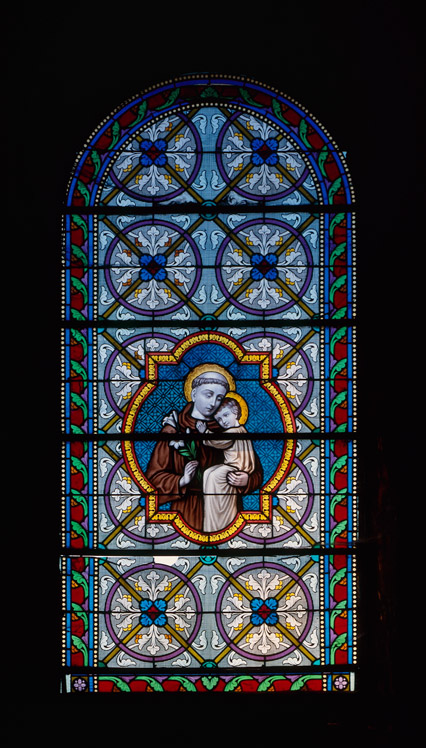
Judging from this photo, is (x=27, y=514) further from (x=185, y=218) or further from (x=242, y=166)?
(x=242, y=166)

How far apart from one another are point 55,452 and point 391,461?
1.64 m

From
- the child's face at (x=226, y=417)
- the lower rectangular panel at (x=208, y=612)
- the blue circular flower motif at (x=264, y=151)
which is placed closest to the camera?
the lower rectangular panel at (x=208, y=612)

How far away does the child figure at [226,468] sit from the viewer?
417 cm

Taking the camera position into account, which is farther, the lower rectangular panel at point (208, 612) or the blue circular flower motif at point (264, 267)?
the blue circular flower motif at point (264, 267)

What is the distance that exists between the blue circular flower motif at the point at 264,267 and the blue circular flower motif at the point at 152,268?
0.45 m

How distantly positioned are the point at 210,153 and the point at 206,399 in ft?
4.17

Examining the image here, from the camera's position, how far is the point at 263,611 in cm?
413

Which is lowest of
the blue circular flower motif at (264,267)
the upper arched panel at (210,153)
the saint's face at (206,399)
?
the saint's face at (206,399)

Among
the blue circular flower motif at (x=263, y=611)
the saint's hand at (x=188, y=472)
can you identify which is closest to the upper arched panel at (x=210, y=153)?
the saint's hand at (x=188, y=472)

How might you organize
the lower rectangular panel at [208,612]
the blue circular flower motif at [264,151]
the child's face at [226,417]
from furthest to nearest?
1. the blue circular flower motif at [264,151]
2. the child's face at [226,417]
3. the lower rectangular panel at [208,612]

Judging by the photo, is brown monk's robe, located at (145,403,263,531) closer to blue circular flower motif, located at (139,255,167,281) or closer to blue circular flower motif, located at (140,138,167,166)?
blue circular flower motif, located at (139,255,167,281)

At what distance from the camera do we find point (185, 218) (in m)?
4.31

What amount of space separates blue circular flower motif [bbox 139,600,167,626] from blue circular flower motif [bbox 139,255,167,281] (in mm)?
1620

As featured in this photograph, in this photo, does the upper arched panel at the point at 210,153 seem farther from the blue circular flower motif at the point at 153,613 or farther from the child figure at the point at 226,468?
the blue circular flower motif at the point at 153,613
